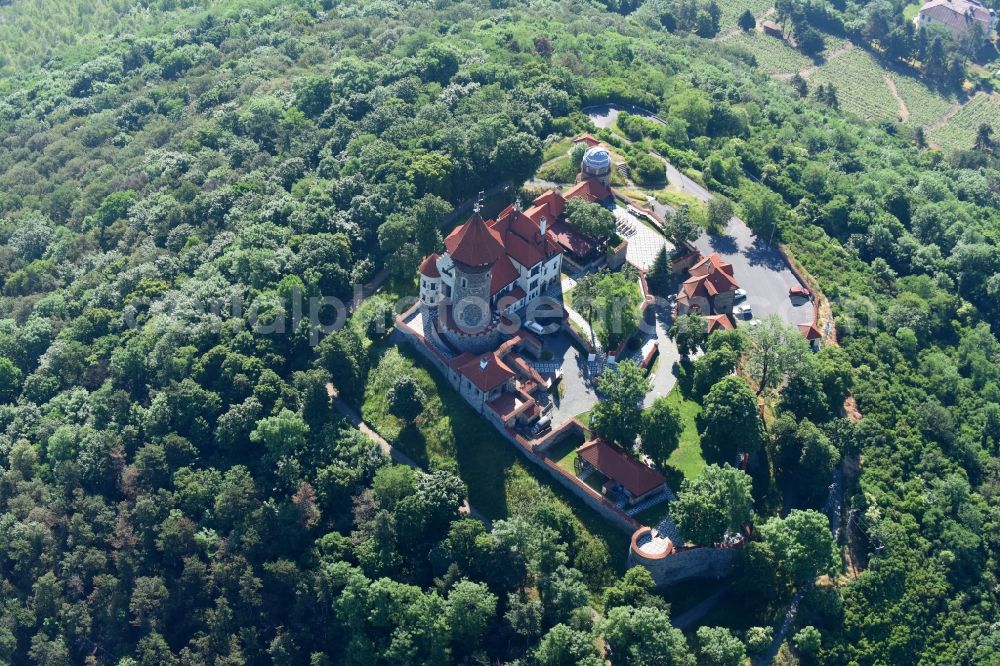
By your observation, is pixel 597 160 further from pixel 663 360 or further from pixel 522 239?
pixel 663 360

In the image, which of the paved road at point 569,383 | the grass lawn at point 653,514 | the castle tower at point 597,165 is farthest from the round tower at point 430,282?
the grass lawn at point 653,514

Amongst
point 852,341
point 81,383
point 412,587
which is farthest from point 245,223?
point 852,341

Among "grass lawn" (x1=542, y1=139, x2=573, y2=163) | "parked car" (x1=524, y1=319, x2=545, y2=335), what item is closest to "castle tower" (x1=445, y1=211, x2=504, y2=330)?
"parked car" (x1=524, y1=319, x2=545, y2=335)

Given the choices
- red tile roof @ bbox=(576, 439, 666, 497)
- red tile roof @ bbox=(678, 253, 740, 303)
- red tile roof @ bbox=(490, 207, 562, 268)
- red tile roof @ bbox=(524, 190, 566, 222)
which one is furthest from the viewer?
red tile roof @ bbox=(524, 190, 566, 222)

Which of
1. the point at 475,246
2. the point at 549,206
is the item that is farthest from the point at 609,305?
the point at 549,206

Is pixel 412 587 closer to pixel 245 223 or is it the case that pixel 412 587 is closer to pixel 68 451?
pixel 68 451

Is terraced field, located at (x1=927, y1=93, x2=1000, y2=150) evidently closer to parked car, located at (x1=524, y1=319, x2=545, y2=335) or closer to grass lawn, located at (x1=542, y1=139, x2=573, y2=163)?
grass lawn, located at (x1=542, y1=139, x2=573, y2=163)
